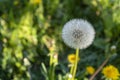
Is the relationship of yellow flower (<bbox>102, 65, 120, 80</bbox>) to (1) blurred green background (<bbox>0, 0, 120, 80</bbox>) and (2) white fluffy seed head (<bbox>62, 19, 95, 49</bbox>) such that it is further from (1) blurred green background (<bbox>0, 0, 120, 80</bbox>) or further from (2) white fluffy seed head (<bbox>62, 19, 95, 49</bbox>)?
(2) white fluffy seed head (<bbox>62, 19, 95, 49</bbox>)

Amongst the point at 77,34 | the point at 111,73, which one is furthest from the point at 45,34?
the point at 77,34

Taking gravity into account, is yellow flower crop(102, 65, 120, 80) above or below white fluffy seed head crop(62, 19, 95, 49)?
below

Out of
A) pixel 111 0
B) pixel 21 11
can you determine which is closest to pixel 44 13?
pixel 21 11

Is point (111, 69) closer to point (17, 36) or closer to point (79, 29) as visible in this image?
point (79, 29)

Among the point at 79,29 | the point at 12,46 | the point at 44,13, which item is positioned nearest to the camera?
the point at 79,29

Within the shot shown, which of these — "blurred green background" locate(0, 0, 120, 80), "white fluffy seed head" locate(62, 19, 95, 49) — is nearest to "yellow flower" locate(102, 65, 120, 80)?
"blurred green background" locate(0, 0, 120, 80)

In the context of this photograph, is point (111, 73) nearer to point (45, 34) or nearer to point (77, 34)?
point (77, 34)

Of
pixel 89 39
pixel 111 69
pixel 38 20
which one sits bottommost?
pixel 111 69
